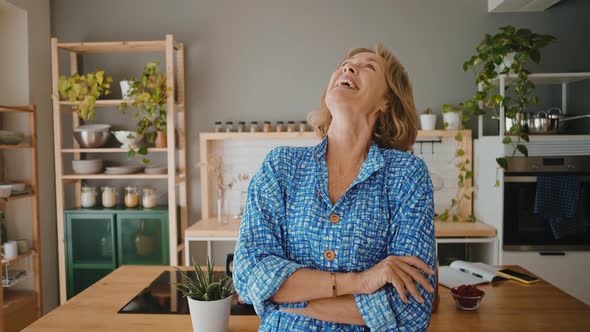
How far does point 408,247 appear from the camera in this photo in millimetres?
1346

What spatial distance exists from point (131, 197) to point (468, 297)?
10.1 ft

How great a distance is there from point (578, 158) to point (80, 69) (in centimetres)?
402

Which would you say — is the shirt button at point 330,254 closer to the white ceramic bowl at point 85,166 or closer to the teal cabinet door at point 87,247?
the teal cabinet door at point 87,247

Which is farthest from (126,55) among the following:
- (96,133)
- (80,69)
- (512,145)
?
(512,145)

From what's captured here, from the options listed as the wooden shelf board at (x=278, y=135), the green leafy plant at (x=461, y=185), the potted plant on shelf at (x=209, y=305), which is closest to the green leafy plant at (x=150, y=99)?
the wooden shelf board at (x=278, y=135)

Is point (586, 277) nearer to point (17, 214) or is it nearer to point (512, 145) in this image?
point (512, 145)

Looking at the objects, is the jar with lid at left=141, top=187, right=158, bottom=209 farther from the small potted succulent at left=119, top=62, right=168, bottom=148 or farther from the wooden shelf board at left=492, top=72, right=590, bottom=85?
the wooden shelf board at left=492, top=72, right=590, bottom=85

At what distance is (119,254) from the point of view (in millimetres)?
4012

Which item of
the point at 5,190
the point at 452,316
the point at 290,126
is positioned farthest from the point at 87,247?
the point at 452,316

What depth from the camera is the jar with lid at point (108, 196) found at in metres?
4.18

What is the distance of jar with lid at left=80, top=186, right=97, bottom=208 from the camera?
13.8 ft

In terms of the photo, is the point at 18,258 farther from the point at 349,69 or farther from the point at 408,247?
the point at 408,247

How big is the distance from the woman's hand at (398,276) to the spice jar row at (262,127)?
9.31 ft

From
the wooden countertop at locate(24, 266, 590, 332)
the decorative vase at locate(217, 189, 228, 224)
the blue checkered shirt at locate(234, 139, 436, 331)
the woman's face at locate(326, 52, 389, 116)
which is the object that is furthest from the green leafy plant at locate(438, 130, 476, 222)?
the blue checkered shirt at locate(234, 139, 436, 331)
